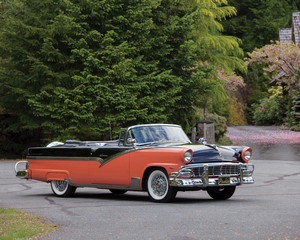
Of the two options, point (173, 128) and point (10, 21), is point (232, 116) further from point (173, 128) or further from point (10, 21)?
point (173, 128)

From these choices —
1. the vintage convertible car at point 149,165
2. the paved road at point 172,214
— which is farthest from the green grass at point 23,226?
the vintage convertible car at point 149,165

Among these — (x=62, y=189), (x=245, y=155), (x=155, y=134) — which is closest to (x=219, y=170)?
(x=245, y=155)

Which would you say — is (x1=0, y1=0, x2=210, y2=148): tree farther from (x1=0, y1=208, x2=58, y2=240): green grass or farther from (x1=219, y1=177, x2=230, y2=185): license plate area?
(x1=0, y1=208, x2=58, y2=240): green grass

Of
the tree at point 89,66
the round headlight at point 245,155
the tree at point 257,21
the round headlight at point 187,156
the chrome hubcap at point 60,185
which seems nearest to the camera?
the round headlight at point 187,156

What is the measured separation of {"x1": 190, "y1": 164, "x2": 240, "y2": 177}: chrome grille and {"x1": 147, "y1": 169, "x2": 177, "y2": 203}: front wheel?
56 cm

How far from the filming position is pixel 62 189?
10.7 meters

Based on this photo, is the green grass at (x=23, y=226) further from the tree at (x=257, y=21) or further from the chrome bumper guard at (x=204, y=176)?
the tree at (x=257, y=21)

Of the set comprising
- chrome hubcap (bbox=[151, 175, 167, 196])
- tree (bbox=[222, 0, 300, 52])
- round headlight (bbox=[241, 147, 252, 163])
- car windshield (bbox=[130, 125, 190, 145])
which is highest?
tree (bbox=[222, 0, 300, 52])

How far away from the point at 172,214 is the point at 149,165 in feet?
5.41

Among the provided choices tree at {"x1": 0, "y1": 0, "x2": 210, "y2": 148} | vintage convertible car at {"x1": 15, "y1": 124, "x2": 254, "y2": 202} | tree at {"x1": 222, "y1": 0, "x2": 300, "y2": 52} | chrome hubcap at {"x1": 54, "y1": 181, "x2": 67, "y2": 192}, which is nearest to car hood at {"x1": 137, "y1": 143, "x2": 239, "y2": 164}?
vintage convertible car at {"x1": 15, "y1": 124, "x2": 254, "y2": 202}

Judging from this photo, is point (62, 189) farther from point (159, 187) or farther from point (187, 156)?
point (187, 156)

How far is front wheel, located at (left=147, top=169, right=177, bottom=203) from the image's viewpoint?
341 inches

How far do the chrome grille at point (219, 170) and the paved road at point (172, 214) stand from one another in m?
0.57

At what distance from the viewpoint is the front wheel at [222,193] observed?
9.62 m
